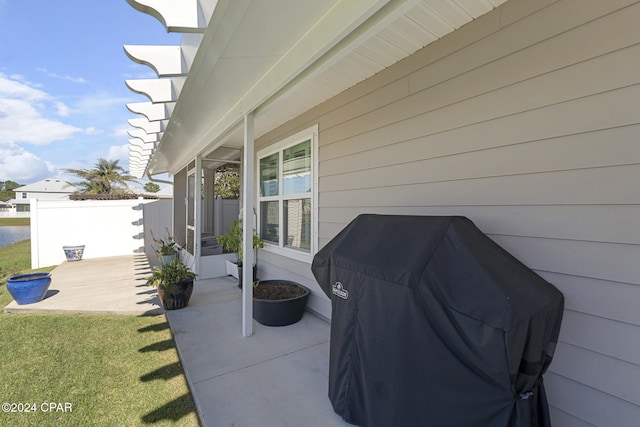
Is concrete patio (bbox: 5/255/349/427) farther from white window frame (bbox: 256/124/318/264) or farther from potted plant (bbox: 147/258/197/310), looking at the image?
white window frame (bbox: 256/124/318/264)

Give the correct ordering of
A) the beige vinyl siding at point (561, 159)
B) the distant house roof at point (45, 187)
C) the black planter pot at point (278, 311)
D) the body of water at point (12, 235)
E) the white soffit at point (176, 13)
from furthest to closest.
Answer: the distant house roof at point (45, 187) < the body of water at point (12, 235) < the black planter pot at point (278, 311) < the white soffit at point (176, 13) < the beige vinyl siding at point (561, 159)

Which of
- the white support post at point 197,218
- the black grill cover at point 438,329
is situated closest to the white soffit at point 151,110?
the white support post at point 197,218

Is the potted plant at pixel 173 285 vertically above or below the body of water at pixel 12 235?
above

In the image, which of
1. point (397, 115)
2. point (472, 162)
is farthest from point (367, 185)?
point (472, 162)

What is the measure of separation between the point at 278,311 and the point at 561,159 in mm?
2925

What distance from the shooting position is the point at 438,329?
4.32 feet

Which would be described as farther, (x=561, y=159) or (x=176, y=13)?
(x=176, y=13)

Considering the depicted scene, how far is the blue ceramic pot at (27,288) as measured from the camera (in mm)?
4012

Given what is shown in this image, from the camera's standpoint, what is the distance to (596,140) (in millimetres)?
1359

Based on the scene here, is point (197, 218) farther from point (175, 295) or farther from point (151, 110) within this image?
point (151, 110)

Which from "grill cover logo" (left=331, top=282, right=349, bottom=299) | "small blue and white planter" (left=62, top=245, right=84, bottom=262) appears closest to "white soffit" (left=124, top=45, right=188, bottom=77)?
"grill cover logo" (left=331, top=282, right=349, bottom=299)

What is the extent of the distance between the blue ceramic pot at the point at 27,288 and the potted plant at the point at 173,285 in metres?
1.75

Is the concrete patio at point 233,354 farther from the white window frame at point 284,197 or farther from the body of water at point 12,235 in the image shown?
the body of water at point 12,235

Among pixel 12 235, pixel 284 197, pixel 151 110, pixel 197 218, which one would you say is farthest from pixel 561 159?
pixel 12 235
